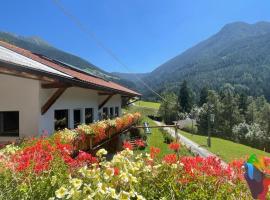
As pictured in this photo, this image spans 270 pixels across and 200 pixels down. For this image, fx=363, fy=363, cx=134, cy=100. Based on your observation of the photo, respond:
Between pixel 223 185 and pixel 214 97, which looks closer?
pixel 223 185

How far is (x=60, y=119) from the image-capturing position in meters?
14.0

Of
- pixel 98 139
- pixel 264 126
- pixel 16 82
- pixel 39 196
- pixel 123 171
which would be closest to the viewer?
pixel 39 196

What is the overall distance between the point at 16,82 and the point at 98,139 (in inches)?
157

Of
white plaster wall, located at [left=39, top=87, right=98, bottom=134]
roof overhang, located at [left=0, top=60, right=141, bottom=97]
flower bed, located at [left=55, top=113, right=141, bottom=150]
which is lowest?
flower bed, located at [left=55, top=113, right=141, bottom=150]

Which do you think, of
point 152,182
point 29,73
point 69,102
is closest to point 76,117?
point 69,102

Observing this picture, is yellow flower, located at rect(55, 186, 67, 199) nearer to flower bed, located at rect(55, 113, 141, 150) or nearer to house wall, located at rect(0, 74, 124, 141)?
flower bed, located at rect(55, 113, 141, 150)

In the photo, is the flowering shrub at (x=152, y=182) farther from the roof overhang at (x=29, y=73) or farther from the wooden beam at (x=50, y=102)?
the wooden beam at (x=50, y=102)

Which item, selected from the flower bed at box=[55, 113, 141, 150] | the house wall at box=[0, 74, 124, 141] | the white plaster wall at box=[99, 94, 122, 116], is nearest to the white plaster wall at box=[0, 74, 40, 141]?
the house wall at box=[0, 74, 124, 141]

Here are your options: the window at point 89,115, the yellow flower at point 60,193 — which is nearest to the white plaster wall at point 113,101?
the window at point 89,115

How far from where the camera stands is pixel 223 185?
3.40 meters

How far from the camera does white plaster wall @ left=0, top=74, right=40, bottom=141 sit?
1109 centimetres

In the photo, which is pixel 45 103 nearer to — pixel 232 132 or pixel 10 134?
pixel 10 134

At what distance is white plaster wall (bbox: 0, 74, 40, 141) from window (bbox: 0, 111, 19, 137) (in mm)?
256

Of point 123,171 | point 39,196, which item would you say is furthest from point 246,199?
point 39,196
